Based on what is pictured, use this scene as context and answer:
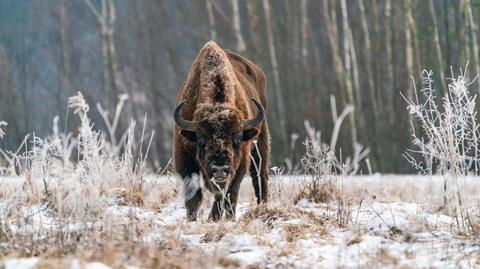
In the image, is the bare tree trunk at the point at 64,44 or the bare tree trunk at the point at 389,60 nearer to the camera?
the bare tree trunk at the point at 389,60

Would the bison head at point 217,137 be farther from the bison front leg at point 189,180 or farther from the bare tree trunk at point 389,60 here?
the bare tree trunk at point 389,60

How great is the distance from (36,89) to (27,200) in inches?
894

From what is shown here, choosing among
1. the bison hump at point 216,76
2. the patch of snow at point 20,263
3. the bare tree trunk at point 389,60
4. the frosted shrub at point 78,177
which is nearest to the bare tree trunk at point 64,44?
the bare tree trunk at point 389,60

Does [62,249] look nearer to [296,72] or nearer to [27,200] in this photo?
[27,200]

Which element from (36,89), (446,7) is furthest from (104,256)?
(36,89)

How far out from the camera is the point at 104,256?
13.3 feet

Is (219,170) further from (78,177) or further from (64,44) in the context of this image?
(64,44)

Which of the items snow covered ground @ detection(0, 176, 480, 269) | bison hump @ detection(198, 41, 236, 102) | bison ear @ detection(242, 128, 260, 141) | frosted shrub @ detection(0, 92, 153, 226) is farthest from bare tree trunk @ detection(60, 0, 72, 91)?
snow covered ground @ detection(0, 176, 480, 269)

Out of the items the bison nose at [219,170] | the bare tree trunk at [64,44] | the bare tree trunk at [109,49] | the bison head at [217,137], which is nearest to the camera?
the bison nose at [219,170]

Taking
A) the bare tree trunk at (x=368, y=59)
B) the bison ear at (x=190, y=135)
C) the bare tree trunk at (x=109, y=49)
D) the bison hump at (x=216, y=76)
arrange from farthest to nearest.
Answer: the bare tree trunk at (x=109, y=49), the bare tree trunk at (x=368, y=59), the bison hump at (x=216, y=76), the bison ear at (x=190, y=135)

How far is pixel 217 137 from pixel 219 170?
0.38 m

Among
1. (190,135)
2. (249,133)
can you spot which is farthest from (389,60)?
(190,135)

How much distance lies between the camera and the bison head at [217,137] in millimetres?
6672

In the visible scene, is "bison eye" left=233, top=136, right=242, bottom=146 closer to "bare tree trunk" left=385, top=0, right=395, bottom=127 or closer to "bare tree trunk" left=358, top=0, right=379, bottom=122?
"bare tree trunk" left=385, top=0, right=395, bottom=127
